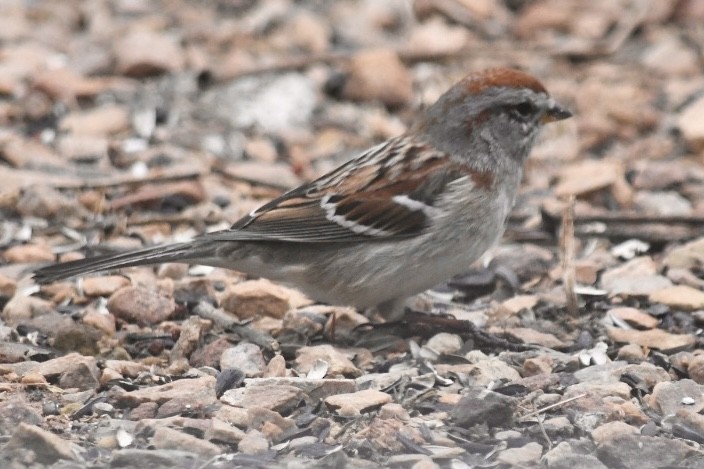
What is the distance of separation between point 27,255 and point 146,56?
182 cm

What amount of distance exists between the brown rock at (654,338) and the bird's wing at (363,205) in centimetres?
63

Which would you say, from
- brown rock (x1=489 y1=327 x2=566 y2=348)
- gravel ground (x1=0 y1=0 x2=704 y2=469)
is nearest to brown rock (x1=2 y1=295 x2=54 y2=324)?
gravel ground (x1=0 y1=0 x2=704 y2=469)

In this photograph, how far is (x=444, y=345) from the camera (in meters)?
3.87

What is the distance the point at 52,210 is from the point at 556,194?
6.43 ft

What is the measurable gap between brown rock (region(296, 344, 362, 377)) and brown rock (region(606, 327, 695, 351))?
0.84 metres

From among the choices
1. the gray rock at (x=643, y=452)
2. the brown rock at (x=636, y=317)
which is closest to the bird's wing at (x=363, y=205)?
the brown rock at (x=636, y=317)

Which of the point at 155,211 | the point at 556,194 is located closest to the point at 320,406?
the point at 155,211

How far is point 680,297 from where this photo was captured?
4.17m

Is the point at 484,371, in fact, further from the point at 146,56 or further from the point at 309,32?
the point at 309,32

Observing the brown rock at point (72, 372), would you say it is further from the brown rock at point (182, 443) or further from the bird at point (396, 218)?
the brown rock at point (182, 443)

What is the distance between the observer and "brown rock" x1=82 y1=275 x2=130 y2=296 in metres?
4.21

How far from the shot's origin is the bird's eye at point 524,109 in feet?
14.0

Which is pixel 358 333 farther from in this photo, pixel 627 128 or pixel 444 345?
pixel 627 128

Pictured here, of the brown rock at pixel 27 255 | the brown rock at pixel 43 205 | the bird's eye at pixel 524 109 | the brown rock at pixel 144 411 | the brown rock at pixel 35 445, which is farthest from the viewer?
the brown rock at pixel 43 205
